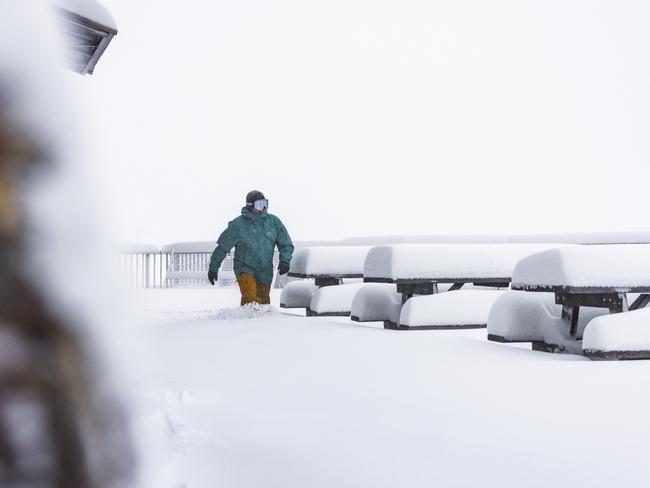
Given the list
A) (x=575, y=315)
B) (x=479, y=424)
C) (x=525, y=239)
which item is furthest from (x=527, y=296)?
(x=525, y=239)

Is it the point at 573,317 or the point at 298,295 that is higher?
the point at 573,317

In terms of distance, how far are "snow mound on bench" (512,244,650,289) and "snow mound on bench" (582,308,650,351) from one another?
23cm

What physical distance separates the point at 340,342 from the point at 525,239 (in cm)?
979

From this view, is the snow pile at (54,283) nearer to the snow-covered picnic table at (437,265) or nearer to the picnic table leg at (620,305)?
the picnic table leg at (620,305)

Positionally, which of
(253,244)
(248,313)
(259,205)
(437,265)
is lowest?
(248,313)

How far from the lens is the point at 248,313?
698 centimetres

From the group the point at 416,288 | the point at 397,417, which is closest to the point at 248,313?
the point at 416,288

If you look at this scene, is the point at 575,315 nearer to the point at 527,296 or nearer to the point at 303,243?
the point at 527,296

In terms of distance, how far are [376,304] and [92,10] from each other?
4104 mm

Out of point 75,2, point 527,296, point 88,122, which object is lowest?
point 527,296

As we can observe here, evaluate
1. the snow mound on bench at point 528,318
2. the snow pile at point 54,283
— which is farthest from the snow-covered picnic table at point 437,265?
the snow pile at point 54,283

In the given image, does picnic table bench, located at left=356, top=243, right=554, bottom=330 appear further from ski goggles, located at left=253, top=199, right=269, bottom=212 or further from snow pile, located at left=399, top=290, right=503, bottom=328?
ski goggles, located at left=253, top=199, right=269, bottom=212

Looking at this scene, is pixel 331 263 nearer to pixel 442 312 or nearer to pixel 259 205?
pixel 259 205

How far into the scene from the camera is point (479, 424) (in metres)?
2.35
